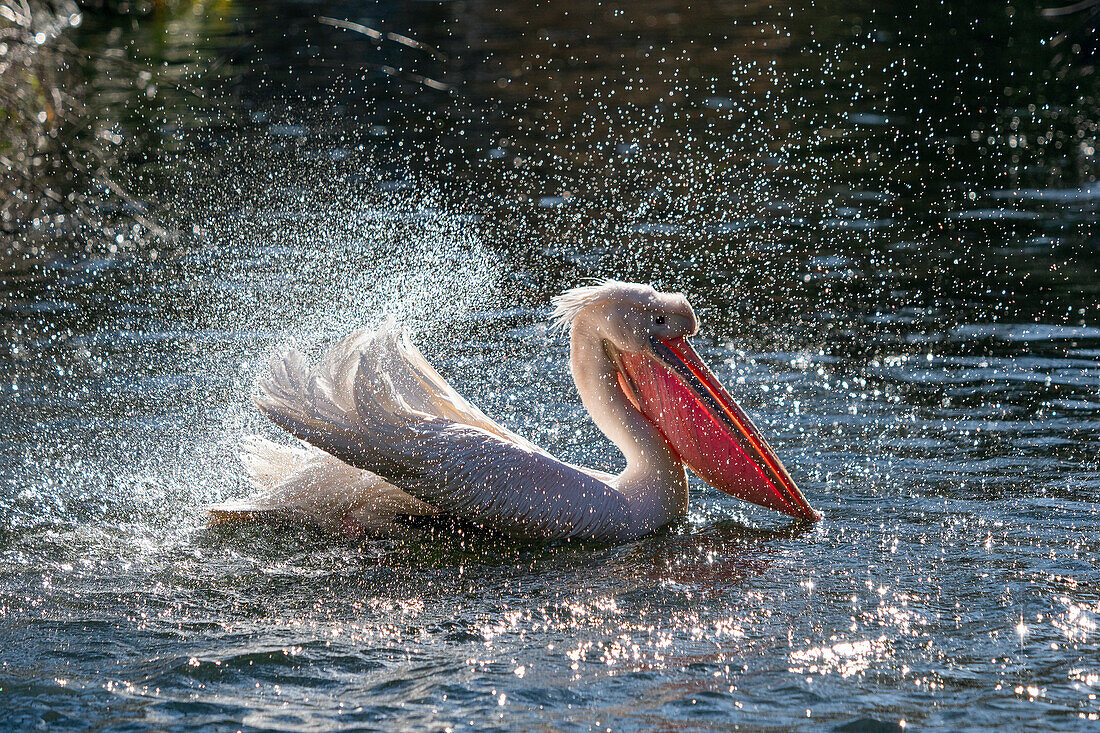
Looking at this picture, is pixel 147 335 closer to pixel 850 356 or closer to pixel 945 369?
pixel 850 356

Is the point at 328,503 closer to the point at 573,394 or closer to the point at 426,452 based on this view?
the point at 426,452

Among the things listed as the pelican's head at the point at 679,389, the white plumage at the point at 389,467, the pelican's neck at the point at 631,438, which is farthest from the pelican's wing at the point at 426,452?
the pelican's head at the point at 679,389

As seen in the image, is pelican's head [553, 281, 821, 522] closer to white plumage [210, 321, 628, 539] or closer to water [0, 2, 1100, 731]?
water [0, 2, 1100, 731]

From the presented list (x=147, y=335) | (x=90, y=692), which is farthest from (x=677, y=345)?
(x=147, y=335)

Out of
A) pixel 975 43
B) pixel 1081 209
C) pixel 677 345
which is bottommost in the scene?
pixel 677 345

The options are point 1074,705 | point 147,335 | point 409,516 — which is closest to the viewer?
point 1074,705

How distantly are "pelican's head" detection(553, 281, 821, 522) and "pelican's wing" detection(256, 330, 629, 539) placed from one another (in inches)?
17.3

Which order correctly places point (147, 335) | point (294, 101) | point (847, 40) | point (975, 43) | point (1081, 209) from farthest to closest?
point (847, 40) < point (975, 43) < point (294, 101) < point (1081, 209) < point (147, 335)

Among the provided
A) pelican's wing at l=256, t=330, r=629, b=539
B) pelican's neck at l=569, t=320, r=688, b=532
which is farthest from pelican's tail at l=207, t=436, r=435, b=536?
pelican's neck at l=569, t=320, r=688, b=532

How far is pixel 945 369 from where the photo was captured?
6707 mm

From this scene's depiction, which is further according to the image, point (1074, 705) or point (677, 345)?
point (677, 345)

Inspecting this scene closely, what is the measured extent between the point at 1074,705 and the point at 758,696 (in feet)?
2.95

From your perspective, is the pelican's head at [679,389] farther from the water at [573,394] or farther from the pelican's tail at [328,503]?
the pelican's tail at [328,503]

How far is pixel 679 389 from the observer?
206 inches
